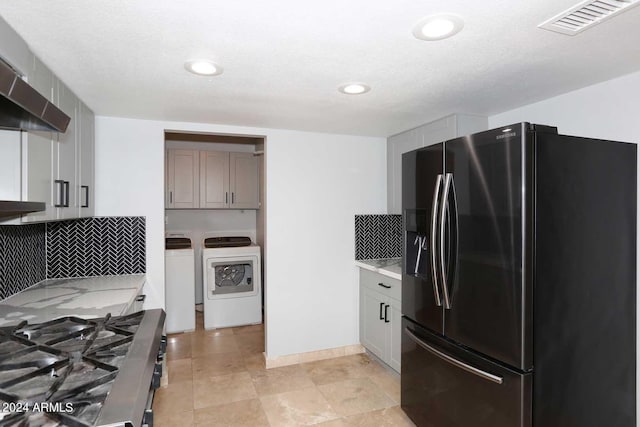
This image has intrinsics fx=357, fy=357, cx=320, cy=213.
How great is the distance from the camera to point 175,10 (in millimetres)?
1309

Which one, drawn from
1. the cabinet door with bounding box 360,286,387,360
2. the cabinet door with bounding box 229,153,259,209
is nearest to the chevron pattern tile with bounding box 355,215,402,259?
the cabinet door with bounding box 360,286,387,360

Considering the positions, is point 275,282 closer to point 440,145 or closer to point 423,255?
point 423,255

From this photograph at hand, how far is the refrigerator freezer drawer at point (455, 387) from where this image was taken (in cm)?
164

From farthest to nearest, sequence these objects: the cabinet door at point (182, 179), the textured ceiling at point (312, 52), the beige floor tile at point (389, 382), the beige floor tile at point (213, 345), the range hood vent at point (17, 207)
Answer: the cabinet door at point (182, 179)
the beige floor tile at point (213, 345)
the beige floor tile at point (389, 382)
the textured ceiling at point (312, 52)
the range hood vent at point (17, 207)

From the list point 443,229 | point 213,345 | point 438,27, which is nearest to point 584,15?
point 438,27

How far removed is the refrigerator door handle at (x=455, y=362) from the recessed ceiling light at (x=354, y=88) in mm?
1552

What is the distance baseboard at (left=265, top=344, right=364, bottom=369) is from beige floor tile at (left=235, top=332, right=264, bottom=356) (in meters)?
0.40

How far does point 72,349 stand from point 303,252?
2.21 m

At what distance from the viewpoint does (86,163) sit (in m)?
2.50

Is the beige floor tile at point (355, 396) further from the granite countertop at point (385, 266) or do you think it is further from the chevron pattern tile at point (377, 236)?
the chevron pattern tile at point (377, 236)

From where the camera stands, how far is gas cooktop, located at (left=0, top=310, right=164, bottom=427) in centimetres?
84

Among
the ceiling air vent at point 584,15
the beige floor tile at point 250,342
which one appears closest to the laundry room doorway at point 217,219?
the beige floor tile at point 250,342

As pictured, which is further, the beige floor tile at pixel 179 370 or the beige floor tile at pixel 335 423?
the beige floor tile at pixel 179 370

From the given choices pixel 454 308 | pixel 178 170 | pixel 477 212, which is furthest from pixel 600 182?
pixel 178 170
